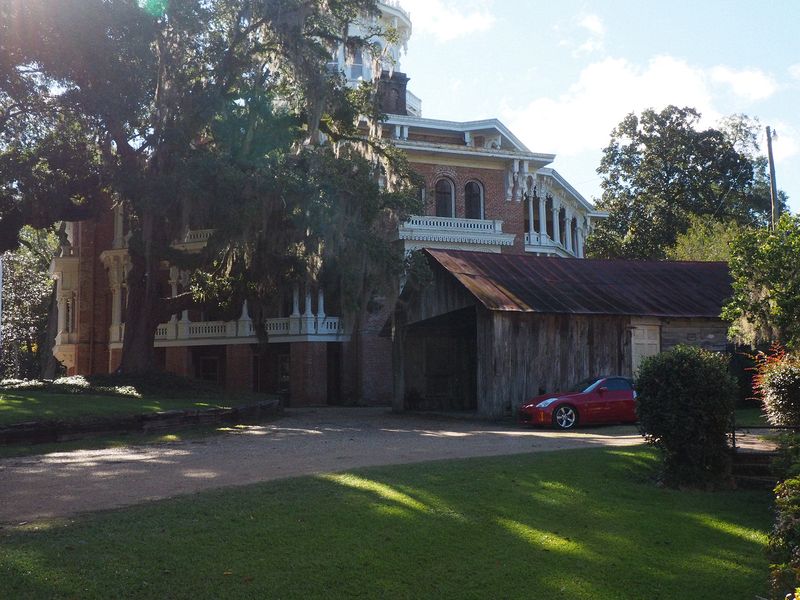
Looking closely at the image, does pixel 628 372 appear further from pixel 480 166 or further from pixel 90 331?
pixel 90 331

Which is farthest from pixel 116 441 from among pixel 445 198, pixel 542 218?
pixel 542 218

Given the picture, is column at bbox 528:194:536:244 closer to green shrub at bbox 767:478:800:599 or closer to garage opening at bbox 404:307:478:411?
garage opening at bbox 404:307:478:411

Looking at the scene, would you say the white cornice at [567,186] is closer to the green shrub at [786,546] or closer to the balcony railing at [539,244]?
the balcony railing at [539,244]

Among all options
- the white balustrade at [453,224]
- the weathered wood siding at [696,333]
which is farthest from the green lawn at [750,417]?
the white balustrade at [453,224]

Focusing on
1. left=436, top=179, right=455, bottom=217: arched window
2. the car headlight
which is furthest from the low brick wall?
left=436, top=179, right=455, bottom=217: arched window

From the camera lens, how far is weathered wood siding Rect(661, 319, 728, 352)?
26.2m

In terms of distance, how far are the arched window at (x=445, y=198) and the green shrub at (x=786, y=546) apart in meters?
30.8

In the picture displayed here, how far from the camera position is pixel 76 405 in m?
19.8

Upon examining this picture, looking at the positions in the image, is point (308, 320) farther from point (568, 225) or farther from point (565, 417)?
point (568, 225)

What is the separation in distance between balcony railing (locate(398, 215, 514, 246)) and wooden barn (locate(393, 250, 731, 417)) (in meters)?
7.85

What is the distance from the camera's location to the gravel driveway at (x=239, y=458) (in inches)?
398

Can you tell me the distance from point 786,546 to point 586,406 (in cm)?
1388

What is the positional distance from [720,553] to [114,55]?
799 inches

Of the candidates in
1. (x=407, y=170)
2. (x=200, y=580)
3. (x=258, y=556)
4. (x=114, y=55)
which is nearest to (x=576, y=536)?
(x=258, y=556)
